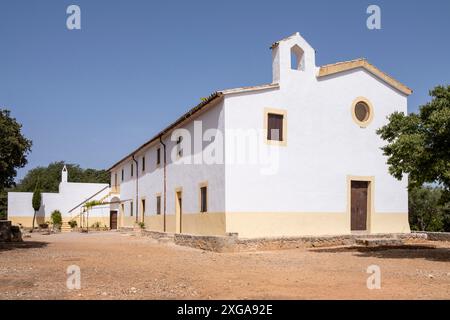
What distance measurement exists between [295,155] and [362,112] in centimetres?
427

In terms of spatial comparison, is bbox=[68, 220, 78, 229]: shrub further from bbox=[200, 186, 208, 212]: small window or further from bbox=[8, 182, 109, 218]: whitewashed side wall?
bbox=[200, 186, 208, 212]: small window

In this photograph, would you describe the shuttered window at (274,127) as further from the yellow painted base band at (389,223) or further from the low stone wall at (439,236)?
the low stone wall at (439,236)

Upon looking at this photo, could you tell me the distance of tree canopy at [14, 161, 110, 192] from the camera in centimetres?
7481

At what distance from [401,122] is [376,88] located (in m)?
7.13

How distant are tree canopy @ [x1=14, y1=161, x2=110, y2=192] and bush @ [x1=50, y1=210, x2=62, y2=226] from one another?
3149 centimetres

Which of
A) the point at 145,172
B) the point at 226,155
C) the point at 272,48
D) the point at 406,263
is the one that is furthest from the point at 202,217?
the point at 145,172

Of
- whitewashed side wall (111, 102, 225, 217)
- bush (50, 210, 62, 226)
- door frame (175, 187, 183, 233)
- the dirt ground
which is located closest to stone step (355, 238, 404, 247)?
the dirt ground

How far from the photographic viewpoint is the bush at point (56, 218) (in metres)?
39.9

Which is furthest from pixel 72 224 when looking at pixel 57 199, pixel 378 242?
pixel 378 242

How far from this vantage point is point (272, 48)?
18.2 meters

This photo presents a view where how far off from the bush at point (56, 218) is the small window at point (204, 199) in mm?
24859

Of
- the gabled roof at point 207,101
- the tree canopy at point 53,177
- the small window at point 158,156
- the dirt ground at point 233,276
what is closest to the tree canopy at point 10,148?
the dirt ground at point 233,276

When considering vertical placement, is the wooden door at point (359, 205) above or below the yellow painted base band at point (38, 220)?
above
